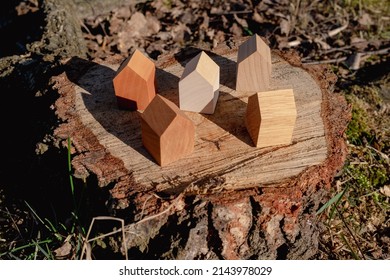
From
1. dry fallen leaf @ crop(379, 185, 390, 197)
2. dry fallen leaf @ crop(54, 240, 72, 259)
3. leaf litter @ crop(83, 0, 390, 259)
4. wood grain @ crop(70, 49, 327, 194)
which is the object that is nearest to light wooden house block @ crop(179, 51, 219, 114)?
wood grain @ crop(70, 49, 327, 194)

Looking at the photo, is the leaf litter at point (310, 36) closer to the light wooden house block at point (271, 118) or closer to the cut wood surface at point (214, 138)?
the cut wood surface at point (214, 138)

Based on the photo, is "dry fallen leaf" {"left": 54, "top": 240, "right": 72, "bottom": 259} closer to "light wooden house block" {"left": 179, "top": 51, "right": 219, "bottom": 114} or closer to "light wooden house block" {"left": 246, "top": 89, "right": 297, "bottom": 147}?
"light wooden house block" {"left": 179, "top": 51, "right": 219, "bottom": 114}

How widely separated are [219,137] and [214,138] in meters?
0.03

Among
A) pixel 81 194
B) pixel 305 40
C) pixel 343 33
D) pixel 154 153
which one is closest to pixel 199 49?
pixel 154 153

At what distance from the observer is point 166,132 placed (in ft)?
7.30

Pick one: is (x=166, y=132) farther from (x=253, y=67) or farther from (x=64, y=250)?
(x=64, y=250)

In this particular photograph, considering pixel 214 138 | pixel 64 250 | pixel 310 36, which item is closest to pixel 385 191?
pixel 214 138

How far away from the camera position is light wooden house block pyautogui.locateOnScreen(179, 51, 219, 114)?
8.15 feet

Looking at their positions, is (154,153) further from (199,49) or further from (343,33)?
(343,33)

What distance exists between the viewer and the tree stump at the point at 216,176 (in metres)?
2.20

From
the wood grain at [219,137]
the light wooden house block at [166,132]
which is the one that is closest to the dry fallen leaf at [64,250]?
the wood grain at [219,137]
